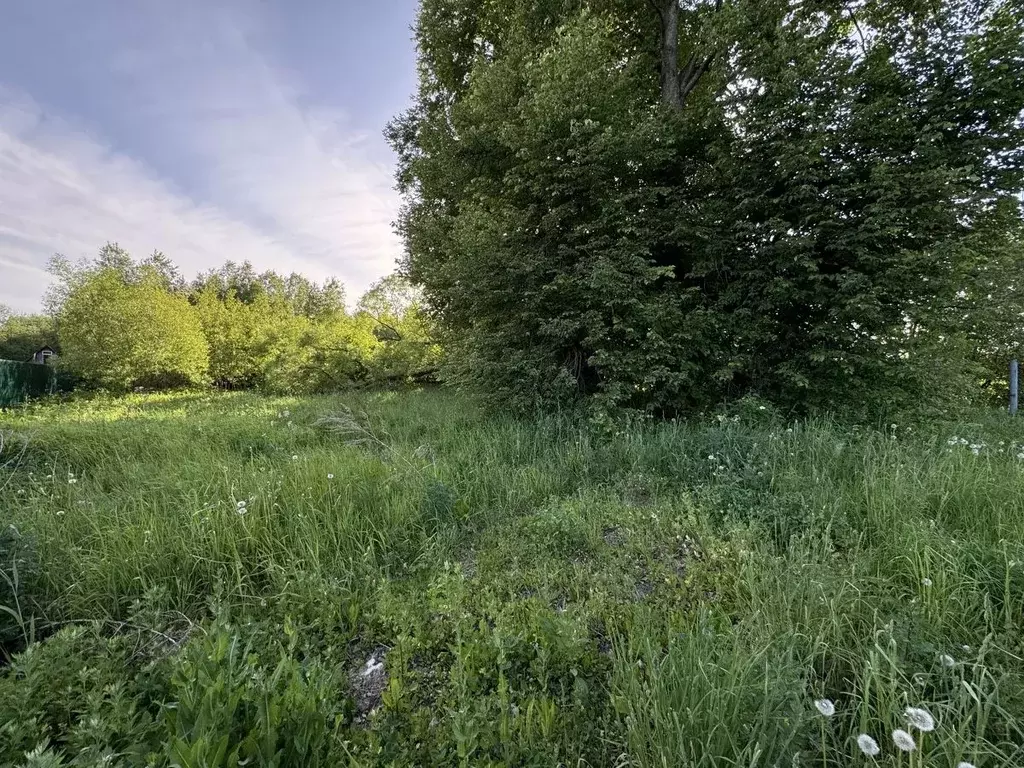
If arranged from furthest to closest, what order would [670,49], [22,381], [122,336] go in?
[22,381], [122,336], [670,49]

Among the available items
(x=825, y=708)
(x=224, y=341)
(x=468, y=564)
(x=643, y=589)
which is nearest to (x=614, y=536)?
(x=643, y=589)

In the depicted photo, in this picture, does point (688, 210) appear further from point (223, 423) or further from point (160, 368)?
→ point (160, 368)

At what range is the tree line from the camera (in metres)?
11.7

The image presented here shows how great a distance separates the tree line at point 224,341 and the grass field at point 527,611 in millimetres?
8112

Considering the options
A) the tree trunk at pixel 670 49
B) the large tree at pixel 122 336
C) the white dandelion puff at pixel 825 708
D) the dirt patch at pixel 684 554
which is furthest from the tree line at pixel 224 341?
the white dandelion puff at pixel 825 708

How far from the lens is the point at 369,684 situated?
5.34 feet

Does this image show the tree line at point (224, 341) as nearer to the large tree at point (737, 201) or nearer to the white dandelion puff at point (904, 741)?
the large tree at point (737, 201)

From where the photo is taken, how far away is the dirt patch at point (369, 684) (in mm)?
1538

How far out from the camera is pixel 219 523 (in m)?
2.52

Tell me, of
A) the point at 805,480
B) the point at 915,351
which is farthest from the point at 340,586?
the point at 915,351

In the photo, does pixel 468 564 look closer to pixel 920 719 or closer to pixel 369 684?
pixel 369 684

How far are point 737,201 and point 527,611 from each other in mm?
5732

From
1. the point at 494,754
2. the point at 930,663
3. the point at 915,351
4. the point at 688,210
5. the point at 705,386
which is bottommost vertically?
the point at 494,754

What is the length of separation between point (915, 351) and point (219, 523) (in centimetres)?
692
